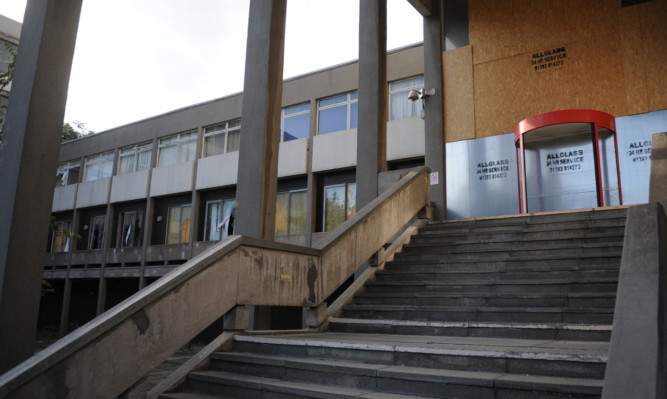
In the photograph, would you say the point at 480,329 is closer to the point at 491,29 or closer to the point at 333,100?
the point at 491,29

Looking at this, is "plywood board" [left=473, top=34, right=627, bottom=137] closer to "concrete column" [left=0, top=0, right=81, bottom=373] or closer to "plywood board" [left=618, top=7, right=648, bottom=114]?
"plywood board" [left=618, top=7, right=648, bottom=114]

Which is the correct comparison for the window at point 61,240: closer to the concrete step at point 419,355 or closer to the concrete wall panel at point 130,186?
the concrete wall panel at point 130,186

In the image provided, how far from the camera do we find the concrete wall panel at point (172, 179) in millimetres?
23969

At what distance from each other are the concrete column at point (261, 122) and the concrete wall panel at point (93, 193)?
76.8ft

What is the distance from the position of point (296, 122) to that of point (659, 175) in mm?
17628

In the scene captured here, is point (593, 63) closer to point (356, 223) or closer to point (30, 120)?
point (356, 223)

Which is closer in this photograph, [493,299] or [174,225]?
[493,299]

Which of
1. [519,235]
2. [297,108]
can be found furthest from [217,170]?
[519,235]

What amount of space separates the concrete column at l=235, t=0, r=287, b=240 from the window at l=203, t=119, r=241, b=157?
1638 centimetres

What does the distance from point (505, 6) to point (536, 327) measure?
29.8 ft

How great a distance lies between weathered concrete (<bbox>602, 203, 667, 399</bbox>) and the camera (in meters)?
2.29

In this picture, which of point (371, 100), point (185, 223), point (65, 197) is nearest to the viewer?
point (371, 100)

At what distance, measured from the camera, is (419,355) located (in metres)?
3.83

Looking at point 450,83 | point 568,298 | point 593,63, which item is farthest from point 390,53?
point 568,298
